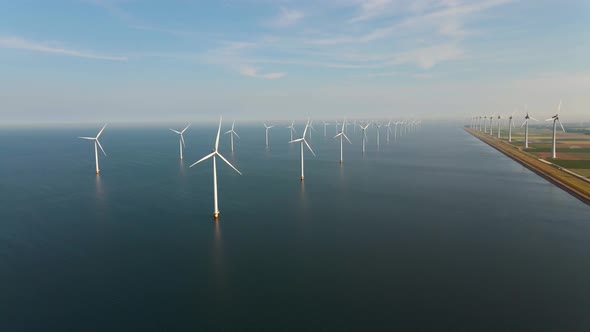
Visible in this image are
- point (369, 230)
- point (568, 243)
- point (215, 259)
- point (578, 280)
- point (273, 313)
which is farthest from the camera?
point (369, 230)

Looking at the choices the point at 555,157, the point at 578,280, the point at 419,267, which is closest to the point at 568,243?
the point at 578,280

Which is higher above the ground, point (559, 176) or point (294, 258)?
point (559, 176)

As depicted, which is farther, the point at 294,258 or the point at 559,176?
the point at 559,176

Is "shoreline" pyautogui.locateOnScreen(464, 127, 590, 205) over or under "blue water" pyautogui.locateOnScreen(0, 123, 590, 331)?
over

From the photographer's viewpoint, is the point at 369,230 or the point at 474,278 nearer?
the point at 474,278

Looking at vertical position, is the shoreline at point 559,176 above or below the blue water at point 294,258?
above

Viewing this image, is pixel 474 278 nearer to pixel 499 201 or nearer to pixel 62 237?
pixel 499 201

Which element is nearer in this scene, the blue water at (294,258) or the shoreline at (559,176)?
the blue water at (294,258)

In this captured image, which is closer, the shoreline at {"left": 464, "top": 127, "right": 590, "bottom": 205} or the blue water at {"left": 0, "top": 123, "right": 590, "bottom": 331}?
the blue water at {"left": 0, "top": 123, "right": 590, "bottom": 331}
